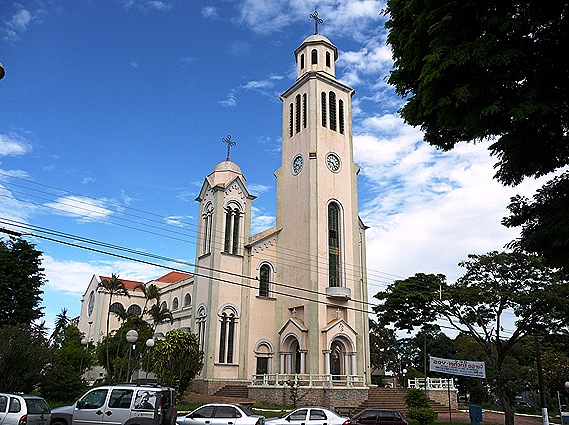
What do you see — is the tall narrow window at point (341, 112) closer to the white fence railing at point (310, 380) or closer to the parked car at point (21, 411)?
the white fence railing at point (310, 380)

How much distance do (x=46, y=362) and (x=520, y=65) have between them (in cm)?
2217

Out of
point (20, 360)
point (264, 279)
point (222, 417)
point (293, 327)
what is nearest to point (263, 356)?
point (293, 327)

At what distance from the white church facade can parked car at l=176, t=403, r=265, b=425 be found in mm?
15276

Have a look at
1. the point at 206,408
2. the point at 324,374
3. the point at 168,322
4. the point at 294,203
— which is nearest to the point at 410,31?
the point at 206,408

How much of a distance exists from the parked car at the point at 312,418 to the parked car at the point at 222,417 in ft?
3.92

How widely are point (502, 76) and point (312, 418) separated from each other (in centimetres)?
1191

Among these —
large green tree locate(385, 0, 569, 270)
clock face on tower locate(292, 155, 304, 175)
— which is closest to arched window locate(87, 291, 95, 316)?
clock face on tower locate(292, 155, 304, 175)

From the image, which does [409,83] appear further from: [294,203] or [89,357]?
[89,357]

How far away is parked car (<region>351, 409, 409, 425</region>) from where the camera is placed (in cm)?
1928

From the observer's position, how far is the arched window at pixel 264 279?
36694 millimetres

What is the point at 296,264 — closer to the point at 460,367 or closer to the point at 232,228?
the point at 232,228

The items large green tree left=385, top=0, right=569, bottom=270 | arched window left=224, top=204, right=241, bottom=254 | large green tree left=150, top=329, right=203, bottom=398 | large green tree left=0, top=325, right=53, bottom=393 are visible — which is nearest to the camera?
large green tree left=385, top=0, right=569, bottom=270

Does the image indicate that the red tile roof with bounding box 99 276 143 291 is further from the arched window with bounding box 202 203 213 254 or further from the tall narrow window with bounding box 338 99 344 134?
the tall narrow window with bounding box 338 99 344 134

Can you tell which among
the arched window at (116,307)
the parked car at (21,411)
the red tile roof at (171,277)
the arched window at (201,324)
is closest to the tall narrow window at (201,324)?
the arched window at (201,324)
